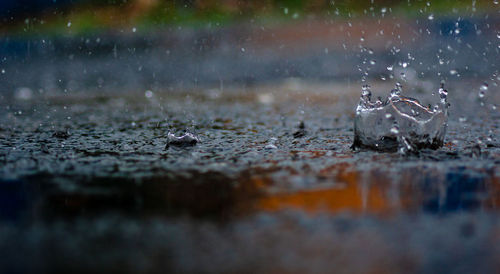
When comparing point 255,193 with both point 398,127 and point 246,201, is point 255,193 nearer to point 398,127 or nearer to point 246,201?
point 246,201

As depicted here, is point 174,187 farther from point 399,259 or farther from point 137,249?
point 399,259

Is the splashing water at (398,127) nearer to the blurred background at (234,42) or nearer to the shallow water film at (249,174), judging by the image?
the shallow water film at (249,174)

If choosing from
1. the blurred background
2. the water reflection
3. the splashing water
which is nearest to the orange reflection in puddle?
the water reflection

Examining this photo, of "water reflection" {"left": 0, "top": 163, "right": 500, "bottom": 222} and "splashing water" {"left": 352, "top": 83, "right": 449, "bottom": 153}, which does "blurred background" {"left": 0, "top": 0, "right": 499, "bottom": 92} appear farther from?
"water reflection" {"left": 0, "top": 163, "right": 500, "bottom": 222}

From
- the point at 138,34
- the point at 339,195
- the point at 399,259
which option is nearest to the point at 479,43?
the point at 138,34

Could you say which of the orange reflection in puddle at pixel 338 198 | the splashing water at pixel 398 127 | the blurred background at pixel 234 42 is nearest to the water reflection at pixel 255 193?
the orange reflection in puddle at pixel 338 198

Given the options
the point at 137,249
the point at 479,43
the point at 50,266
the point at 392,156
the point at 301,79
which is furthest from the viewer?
the point at 479,43

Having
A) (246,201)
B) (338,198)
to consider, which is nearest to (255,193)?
(246,201)
